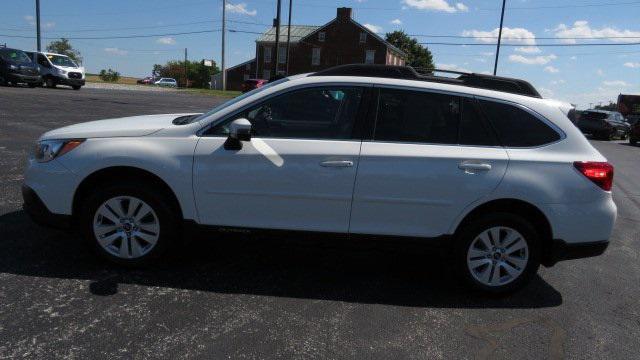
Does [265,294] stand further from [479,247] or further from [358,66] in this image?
[358,66]

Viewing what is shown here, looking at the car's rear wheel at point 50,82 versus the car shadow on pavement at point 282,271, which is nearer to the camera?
the car shadow on pavement at point 282,271

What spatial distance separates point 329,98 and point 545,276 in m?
2.63

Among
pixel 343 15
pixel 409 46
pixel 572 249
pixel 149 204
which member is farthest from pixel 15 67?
pixel 409 46

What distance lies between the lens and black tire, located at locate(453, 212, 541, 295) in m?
4.04

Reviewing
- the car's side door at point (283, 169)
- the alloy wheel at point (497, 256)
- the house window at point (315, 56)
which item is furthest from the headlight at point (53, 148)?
the house window at point (315, 56)

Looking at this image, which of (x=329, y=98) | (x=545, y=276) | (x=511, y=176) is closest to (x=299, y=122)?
Result: (x=329, y=98)

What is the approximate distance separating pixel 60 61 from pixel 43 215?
27.5 metres

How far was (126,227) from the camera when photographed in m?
4.16

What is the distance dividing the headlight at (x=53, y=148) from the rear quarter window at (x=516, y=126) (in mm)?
3287

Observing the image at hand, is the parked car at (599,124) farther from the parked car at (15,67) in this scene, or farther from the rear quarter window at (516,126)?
the parked car at (15,67)

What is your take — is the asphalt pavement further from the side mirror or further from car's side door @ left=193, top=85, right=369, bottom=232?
the side mirror

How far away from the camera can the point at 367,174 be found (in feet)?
12.9

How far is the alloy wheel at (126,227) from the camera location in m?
4.11

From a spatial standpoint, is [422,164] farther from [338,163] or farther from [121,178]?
[121,178]
